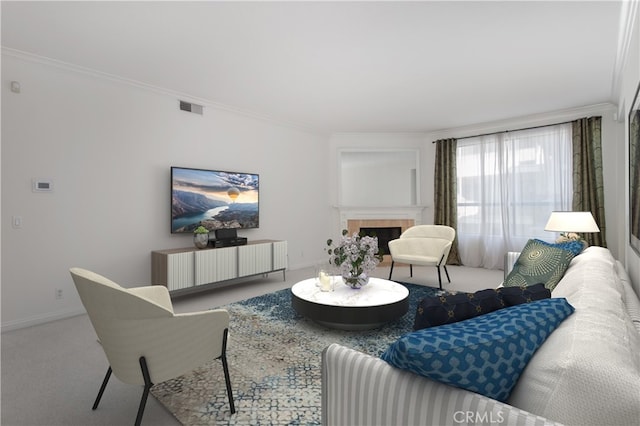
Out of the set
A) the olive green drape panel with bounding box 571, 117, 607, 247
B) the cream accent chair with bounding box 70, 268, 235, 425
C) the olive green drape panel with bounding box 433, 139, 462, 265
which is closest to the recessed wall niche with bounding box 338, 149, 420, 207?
the olive green drape panel with bounding box 433, 139, 462, 265

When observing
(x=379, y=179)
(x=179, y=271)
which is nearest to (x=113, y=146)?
(x=179, y=271)

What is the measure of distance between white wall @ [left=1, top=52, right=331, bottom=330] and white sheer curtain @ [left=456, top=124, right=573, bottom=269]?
14.0 ft

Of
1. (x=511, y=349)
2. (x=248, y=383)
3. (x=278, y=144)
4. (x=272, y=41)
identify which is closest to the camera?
(x=511, y=349)

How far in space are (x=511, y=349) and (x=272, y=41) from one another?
2.97 metres

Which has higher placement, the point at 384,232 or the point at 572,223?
the point at 572,223

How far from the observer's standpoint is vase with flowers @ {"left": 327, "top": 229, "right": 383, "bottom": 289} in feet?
Result: 10.1

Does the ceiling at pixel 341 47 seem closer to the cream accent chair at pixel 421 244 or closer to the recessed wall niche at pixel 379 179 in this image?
the cream accent chair at pixel 421 244

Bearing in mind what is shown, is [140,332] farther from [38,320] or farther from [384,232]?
[384,232]

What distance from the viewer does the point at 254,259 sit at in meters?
4.66

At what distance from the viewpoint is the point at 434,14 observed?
2572 mm

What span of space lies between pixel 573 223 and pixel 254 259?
4.00 meters

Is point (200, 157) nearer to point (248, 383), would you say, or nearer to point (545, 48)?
point (248, 383)

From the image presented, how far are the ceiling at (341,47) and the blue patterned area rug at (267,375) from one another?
8.56 ft

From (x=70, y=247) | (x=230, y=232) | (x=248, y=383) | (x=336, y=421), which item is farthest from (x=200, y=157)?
(x=336, y=421)
